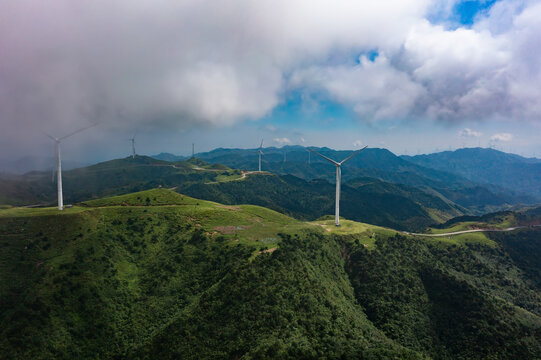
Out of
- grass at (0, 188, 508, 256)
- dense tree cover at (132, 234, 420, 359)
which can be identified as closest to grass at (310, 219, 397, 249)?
grass at (0, 188, 508, 256)

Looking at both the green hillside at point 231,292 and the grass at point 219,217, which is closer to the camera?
the green hillside at point 231,292

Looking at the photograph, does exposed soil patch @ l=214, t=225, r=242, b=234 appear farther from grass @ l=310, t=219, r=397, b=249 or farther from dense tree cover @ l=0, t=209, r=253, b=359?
grass @ l=310, t=219, r=397, b=249

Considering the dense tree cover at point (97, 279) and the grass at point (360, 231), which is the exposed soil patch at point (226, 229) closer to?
the dense tree cover at point (97, 279)

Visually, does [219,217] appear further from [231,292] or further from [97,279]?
[97,279]

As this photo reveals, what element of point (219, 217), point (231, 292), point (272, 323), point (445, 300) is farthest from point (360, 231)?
point (272, 323)

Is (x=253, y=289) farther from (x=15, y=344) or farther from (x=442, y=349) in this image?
(x=442, y=349)

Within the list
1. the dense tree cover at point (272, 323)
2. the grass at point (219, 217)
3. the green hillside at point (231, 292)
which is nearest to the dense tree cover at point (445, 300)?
the green hillside at point (231, 292)
